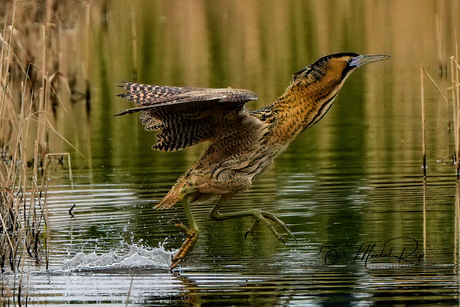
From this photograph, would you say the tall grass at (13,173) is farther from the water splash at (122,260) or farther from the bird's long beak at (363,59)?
the bird's long beak at (363,59)

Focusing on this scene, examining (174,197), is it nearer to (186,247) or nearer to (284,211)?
(186,247)

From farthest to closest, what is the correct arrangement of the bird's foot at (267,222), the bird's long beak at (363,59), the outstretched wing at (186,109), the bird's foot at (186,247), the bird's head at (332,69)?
1. the bird's head at (332,69)
2. the bird's long beak at (363,59)
3. the bird's foot at (267,222)
4. the bird's foot at (186,247)
5. the outstretched wing at (186,109)

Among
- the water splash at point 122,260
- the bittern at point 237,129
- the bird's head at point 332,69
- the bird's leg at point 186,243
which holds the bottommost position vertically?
the water splash at point 122,260

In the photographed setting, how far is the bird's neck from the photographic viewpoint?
10047 mm

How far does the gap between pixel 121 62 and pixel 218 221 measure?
16803mm

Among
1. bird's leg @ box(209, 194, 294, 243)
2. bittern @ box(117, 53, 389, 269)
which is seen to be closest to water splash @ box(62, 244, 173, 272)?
bittern @ box(117, 53, 389, 269)

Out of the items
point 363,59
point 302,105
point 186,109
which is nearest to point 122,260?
point 186,109

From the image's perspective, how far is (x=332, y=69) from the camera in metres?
10.1

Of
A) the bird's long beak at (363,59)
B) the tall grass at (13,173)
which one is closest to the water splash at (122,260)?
the tall grass at (13,173)

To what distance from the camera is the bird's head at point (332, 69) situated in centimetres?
1002

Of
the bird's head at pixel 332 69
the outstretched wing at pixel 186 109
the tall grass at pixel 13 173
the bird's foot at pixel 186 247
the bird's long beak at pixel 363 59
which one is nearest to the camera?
the tall grass at pixel 13 173

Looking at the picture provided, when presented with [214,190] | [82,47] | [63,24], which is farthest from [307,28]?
[214,190]

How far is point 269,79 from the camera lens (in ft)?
78.8

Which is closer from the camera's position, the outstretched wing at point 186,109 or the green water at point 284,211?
the green water at point 284,211
